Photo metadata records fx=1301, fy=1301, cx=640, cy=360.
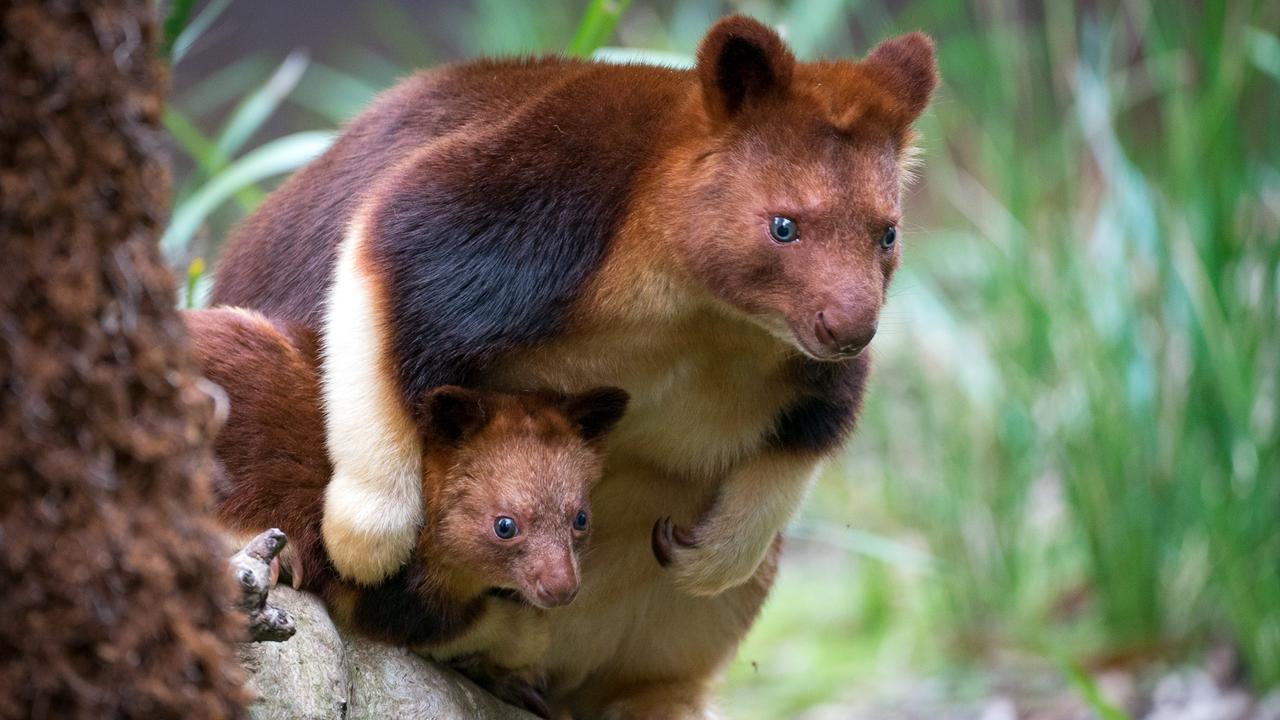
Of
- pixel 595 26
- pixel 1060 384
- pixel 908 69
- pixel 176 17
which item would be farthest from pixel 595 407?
pixel 1060 384

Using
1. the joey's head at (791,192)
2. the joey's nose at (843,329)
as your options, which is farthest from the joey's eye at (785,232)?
the joey's nose at (843,329)

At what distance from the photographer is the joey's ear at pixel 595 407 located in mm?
2928

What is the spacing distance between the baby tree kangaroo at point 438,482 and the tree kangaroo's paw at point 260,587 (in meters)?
0.42

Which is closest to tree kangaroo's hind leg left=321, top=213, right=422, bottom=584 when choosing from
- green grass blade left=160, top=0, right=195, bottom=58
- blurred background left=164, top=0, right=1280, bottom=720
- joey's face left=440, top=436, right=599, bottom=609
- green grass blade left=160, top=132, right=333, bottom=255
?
joey's face left=440, top=436, right=599, bottom=609

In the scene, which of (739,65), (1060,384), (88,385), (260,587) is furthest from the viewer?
(1060,384)

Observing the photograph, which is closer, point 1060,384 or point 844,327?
point 844,327

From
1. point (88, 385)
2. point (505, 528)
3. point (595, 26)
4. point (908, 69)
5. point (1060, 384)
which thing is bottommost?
point (1060, 384)

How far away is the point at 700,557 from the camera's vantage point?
324 cm

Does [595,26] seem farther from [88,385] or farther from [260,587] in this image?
[88,385]

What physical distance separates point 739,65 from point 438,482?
1143 millimetres

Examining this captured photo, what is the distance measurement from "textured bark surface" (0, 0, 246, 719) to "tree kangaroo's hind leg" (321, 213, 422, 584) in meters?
1.06

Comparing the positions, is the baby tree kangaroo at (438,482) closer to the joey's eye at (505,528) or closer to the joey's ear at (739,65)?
the joey's eye at (505,528)

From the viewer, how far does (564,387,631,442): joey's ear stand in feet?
9.61

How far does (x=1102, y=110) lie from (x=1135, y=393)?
4.24 ft
